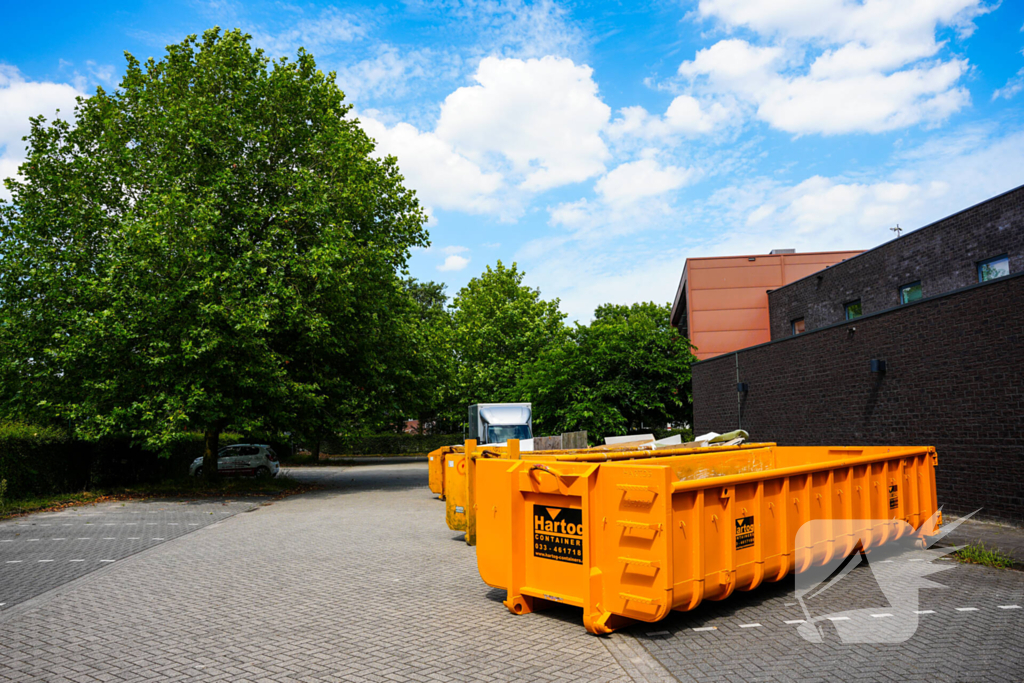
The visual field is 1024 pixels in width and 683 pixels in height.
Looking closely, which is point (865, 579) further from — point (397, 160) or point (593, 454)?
point (397, 160)

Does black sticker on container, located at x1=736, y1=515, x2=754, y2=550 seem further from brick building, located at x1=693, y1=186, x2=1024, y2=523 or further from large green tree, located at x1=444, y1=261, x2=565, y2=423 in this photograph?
large green tree, located at x1=444, y1=261, x2=565, y2=423

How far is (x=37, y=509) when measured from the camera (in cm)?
1603

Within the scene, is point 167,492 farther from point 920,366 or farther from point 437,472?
point 920,366

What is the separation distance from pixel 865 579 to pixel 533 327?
40.7 metres

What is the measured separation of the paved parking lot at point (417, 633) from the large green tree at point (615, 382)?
63.6 ft

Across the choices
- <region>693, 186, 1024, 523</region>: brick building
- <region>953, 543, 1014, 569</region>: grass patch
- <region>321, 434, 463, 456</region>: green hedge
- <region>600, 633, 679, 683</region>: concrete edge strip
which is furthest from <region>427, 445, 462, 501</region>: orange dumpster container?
<region>321, 434, 463, 456</region>: green hedge

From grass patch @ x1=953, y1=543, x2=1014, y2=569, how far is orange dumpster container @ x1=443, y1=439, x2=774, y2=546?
2.68 metres

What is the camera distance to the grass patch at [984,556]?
7.95m

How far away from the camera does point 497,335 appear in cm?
4762

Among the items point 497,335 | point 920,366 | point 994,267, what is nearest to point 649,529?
point 920,366

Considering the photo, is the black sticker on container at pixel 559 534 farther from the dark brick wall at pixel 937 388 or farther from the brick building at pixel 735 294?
the brick building at pixel 735 294

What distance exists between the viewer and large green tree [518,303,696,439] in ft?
93.0

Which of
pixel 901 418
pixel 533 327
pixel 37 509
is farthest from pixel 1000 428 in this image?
pixel 533 327

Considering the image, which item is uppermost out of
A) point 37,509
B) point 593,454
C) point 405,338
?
point 405,338
